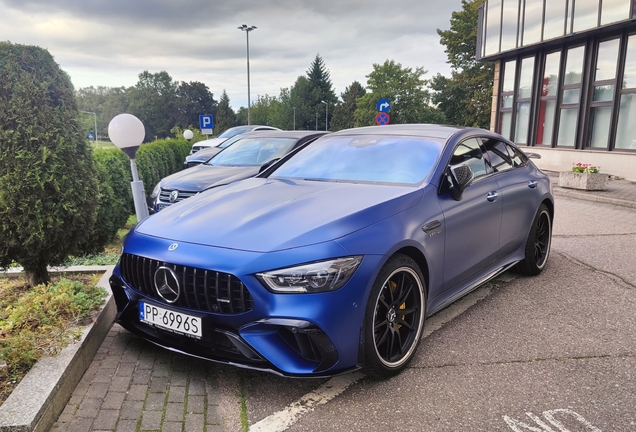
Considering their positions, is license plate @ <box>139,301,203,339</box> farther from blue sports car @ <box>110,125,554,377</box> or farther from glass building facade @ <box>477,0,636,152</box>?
glass building facade @ <box>477,0,636,152</box>

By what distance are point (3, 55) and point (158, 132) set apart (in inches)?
4393

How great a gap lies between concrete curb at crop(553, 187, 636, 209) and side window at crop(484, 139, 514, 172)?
6684 millimetres

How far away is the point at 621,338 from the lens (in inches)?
143

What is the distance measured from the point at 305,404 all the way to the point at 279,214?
1122mm

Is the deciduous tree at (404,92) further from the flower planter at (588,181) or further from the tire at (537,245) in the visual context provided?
the tire at (537,245)

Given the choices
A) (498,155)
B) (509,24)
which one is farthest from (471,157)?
(509,24)

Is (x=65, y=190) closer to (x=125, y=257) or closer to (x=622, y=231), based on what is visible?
(x=125, y=257)

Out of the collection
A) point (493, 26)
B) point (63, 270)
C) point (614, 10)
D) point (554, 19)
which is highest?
point (493, 26)

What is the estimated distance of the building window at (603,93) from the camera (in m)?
15.7

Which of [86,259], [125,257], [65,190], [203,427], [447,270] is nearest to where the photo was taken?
[203,427]

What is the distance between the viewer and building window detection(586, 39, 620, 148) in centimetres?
1570

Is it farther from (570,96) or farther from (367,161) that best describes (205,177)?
(570,96)

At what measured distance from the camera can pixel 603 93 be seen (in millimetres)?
16188

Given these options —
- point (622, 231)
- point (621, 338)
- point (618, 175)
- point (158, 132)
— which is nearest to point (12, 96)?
point (621, 338)
